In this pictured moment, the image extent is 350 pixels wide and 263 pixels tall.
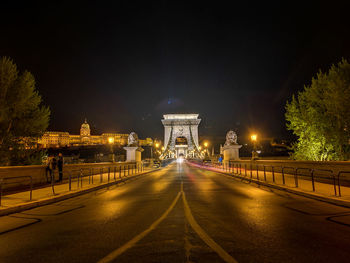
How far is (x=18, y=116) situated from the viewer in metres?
16.0

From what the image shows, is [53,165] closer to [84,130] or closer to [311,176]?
[311,176]

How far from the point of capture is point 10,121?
15703mm

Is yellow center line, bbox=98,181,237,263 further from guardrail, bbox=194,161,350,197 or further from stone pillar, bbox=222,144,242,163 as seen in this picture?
stone pillar, bbox=222,144,242,163

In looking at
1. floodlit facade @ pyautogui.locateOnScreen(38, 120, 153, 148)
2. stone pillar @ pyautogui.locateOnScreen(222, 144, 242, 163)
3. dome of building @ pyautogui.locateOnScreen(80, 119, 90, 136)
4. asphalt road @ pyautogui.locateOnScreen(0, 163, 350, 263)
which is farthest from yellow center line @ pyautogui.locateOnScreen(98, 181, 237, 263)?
dome of building @ pyautogui.locateOnScreen(80, 119, 90, 136)

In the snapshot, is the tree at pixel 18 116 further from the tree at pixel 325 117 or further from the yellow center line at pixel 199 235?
the tree at pixel 325 117

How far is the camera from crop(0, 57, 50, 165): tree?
15344 mm

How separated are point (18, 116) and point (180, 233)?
15436mm

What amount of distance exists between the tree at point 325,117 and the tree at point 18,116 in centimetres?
1973

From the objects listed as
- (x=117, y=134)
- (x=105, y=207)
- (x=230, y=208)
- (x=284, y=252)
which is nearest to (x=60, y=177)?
(x=105, y=207)

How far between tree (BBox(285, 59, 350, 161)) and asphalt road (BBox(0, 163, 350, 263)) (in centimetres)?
1167

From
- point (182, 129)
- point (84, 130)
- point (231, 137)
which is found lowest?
point (231, 137)

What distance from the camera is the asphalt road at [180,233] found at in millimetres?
3770

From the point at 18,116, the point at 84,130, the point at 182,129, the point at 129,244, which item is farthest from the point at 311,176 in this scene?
the point at 84,130

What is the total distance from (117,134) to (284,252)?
195 meters
